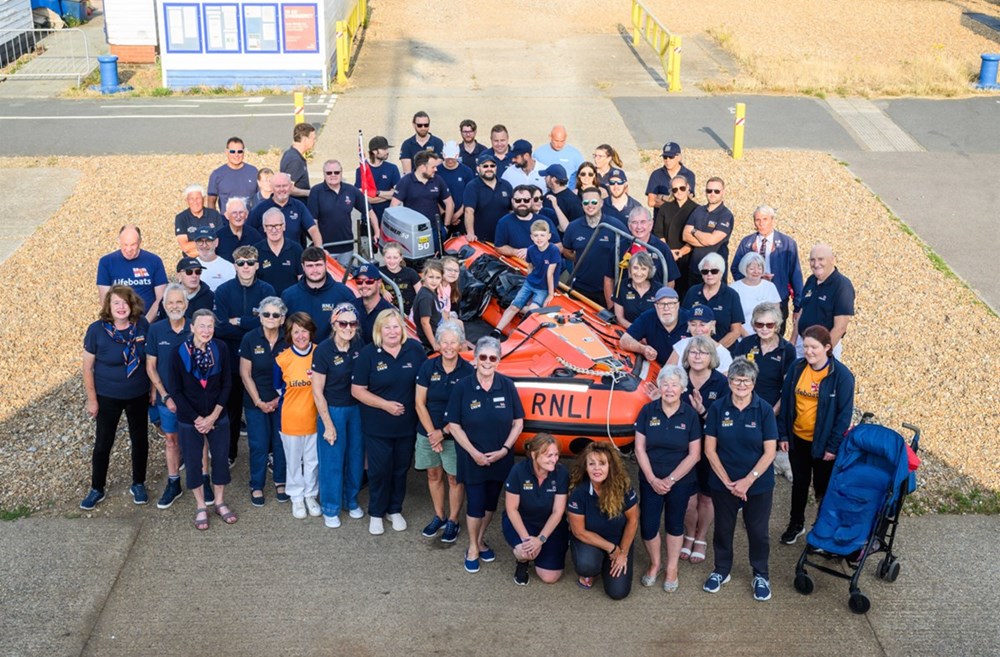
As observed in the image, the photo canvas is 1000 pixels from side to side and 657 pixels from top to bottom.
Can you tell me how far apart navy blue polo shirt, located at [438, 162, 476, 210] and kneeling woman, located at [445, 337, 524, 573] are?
4604 mm

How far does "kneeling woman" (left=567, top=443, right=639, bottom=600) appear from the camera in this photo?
22.1ft

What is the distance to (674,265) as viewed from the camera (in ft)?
30.6

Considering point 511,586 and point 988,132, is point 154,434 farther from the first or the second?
point 988,132

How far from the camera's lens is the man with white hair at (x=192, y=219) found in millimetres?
9680

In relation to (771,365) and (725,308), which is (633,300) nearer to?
(725,308)

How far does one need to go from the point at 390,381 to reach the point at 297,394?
73 cm

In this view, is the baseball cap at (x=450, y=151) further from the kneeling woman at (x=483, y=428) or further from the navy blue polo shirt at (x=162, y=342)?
the kneeling woman at (x=483, y=428)

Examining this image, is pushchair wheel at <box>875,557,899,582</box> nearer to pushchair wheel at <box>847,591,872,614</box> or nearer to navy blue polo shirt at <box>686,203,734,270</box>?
pushchair wheel at <box>847,591,872,614</box>

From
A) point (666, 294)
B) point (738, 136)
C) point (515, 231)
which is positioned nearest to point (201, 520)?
point (666, 294)

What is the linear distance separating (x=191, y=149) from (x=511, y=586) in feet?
43.3

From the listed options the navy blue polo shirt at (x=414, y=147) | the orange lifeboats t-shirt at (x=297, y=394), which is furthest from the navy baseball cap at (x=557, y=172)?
the orange lifeboats t-shirt at (x=297, y=394)

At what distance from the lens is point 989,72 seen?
22.2m

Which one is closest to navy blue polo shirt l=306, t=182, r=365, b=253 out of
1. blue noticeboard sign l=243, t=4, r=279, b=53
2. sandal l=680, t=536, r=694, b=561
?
sandal l=680, t=536, r=694, b=561

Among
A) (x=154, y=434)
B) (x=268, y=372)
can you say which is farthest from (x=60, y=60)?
(x=268, y=372)
